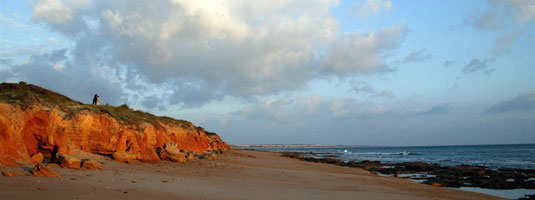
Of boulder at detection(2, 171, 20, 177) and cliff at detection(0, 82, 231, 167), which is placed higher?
cliff at detection(0, 82, 231, 167)

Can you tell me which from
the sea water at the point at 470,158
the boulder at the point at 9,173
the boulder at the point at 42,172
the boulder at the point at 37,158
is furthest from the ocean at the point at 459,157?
the boulder at the point at 9,173

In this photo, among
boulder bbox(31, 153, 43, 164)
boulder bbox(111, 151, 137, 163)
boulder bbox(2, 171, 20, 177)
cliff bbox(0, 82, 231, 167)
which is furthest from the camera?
boulder bbox(111, 151, 137, 163)

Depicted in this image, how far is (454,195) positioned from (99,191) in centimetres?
1185

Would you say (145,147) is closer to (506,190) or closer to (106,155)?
(106,155)

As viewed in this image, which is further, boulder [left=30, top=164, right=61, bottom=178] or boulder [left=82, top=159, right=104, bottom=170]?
boulder [left=82, top=159, right=104, bottom=170]

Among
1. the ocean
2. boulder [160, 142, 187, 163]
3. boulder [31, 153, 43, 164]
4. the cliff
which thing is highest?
the cliff

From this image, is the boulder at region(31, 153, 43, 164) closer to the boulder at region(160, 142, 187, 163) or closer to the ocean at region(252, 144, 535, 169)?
→ the boulder at region(160, 142, 187, 163)

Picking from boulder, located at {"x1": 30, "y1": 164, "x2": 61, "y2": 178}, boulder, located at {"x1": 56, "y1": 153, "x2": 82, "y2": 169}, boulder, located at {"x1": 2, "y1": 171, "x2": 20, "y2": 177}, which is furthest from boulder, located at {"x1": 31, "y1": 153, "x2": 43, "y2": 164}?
boulder, located at {"x1": 2, "y1": 171, "x2": 20, "y2": 177}

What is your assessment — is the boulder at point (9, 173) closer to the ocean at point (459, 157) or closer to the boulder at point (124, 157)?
the boulder at point (124, 157)

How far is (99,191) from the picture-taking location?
280 inches

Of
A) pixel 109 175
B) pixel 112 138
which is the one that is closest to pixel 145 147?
pixel 112 138

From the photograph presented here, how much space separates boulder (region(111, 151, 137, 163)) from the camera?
1382 centimetres

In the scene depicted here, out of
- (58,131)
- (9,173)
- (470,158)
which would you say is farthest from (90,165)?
(470,158)

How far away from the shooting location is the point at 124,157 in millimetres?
14008
